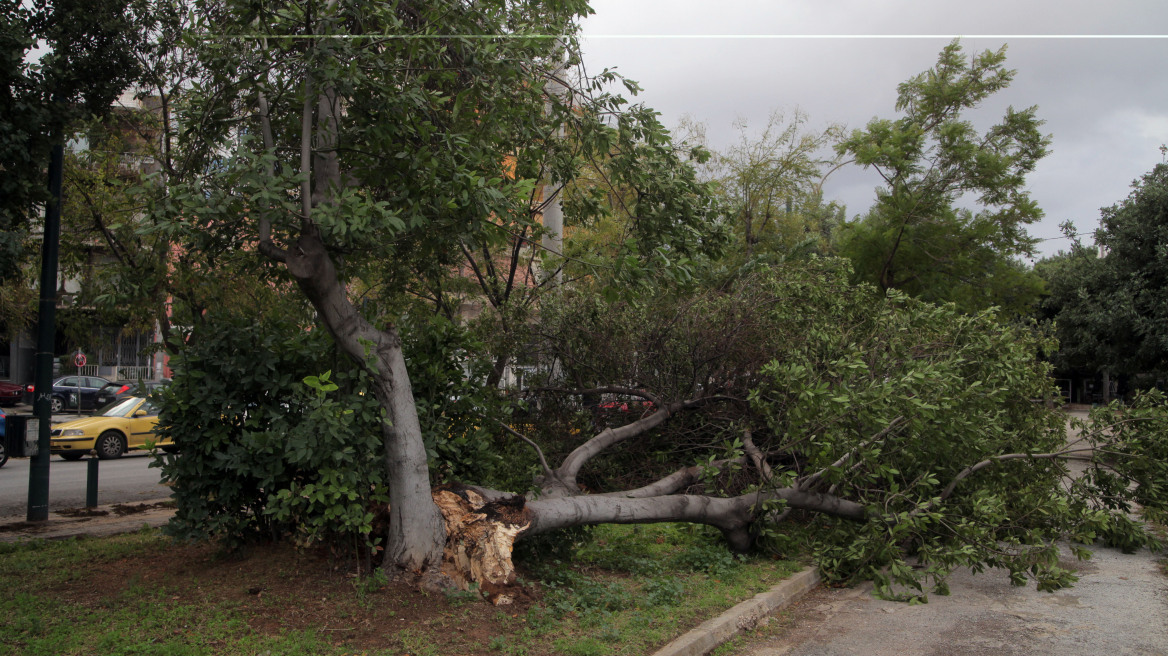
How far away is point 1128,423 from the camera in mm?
8094

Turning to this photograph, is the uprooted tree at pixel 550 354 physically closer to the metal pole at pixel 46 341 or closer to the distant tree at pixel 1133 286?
the metal pole at pixel 46 341

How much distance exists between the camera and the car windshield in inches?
733

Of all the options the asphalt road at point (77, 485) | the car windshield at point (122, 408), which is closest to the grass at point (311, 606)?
the asphalt road at point (77, 485)

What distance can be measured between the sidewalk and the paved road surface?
23.1 feet

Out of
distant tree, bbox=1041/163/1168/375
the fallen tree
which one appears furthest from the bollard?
distant tree, bbox=1041/163/1168/375

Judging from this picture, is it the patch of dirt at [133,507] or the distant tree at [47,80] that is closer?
the distant tree at [47,80]

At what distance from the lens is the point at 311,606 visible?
5516mm

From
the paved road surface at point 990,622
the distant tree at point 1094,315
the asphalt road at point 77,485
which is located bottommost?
the paved road surface at point 990,622

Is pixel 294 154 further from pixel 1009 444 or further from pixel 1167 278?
pixel 1167 278

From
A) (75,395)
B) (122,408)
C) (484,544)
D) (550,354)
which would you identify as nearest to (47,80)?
(550,354)

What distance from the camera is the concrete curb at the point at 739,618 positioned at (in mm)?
5348

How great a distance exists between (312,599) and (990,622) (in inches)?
204

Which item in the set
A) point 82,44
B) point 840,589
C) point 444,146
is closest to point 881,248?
point 840,589

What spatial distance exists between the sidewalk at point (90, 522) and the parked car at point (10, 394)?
86.8 feet
